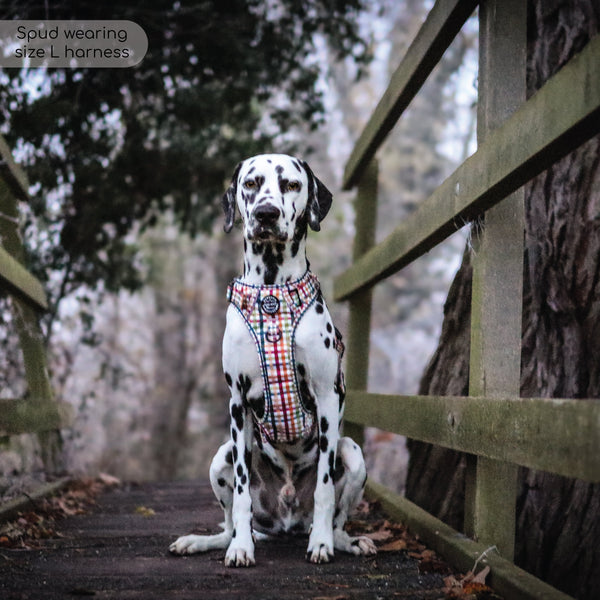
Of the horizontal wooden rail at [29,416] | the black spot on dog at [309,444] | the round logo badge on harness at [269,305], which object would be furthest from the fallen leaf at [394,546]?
the horizontal wooden rail at [29,416]

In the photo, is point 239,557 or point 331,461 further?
point 331,461

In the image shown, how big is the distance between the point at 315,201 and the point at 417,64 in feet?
2.48

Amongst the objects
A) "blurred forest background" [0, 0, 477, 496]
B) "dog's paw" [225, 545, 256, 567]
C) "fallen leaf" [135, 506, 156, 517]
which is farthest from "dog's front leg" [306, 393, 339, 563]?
"blurred forest background" [0, 0, 477, 496]

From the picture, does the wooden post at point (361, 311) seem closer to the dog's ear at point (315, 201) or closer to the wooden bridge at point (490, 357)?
the wooden bridge at point (490, 357)

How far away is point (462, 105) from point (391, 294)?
5.88 meters

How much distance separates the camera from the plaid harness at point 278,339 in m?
3.17

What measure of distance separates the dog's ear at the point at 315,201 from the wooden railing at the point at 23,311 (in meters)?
1.49

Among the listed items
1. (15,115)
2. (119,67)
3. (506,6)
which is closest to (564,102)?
(506,6)

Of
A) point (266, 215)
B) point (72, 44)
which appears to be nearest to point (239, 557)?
point (266, 215)

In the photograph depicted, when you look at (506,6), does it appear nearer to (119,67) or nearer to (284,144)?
(119,67)

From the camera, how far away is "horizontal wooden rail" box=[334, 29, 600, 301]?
5.67ft

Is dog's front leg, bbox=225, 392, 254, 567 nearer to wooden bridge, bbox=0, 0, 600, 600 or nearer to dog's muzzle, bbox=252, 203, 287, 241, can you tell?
wooden bridge, bbox=0, 0, 600, 600

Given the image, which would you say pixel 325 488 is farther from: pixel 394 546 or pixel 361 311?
pixel 361 311

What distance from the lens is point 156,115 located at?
22.2 feet
